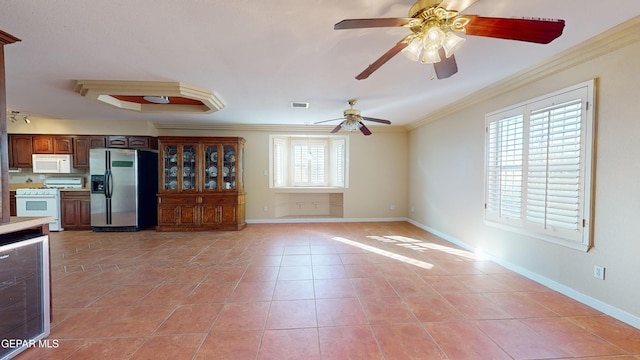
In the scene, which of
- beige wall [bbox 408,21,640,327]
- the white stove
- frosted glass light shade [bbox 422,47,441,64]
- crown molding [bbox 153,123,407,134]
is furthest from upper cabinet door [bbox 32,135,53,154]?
beige wall [bbox 408,21,640,327]

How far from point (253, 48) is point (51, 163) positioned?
20.2 feet

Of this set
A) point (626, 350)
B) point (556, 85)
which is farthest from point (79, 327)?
point (556, 85)

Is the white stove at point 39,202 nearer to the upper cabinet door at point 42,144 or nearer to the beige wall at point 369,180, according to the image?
the upper cabinet door at point 42,144

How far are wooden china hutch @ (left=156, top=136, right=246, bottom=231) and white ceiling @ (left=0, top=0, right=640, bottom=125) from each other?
6.04 feet

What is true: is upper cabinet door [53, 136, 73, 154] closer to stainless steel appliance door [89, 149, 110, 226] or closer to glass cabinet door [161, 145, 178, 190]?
stainless steel appliance door [89, 149, 110, 226]

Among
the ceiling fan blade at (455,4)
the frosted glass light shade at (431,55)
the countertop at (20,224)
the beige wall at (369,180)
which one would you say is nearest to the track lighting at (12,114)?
the beige wall at (369,180)

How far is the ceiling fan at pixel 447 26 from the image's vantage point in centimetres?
140

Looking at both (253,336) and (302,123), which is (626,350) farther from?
(302,123)

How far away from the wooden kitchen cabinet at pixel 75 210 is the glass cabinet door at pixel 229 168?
2903 mm

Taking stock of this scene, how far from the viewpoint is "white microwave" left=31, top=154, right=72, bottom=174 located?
17.6 ft

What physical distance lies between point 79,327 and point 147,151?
4491 mm

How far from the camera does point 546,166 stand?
8.98 ft

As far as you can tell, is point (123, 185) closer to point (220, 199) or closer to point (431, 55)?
point (220, 199)

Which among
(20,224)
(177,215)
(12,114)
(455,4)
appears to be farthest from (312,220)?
(12,114)
